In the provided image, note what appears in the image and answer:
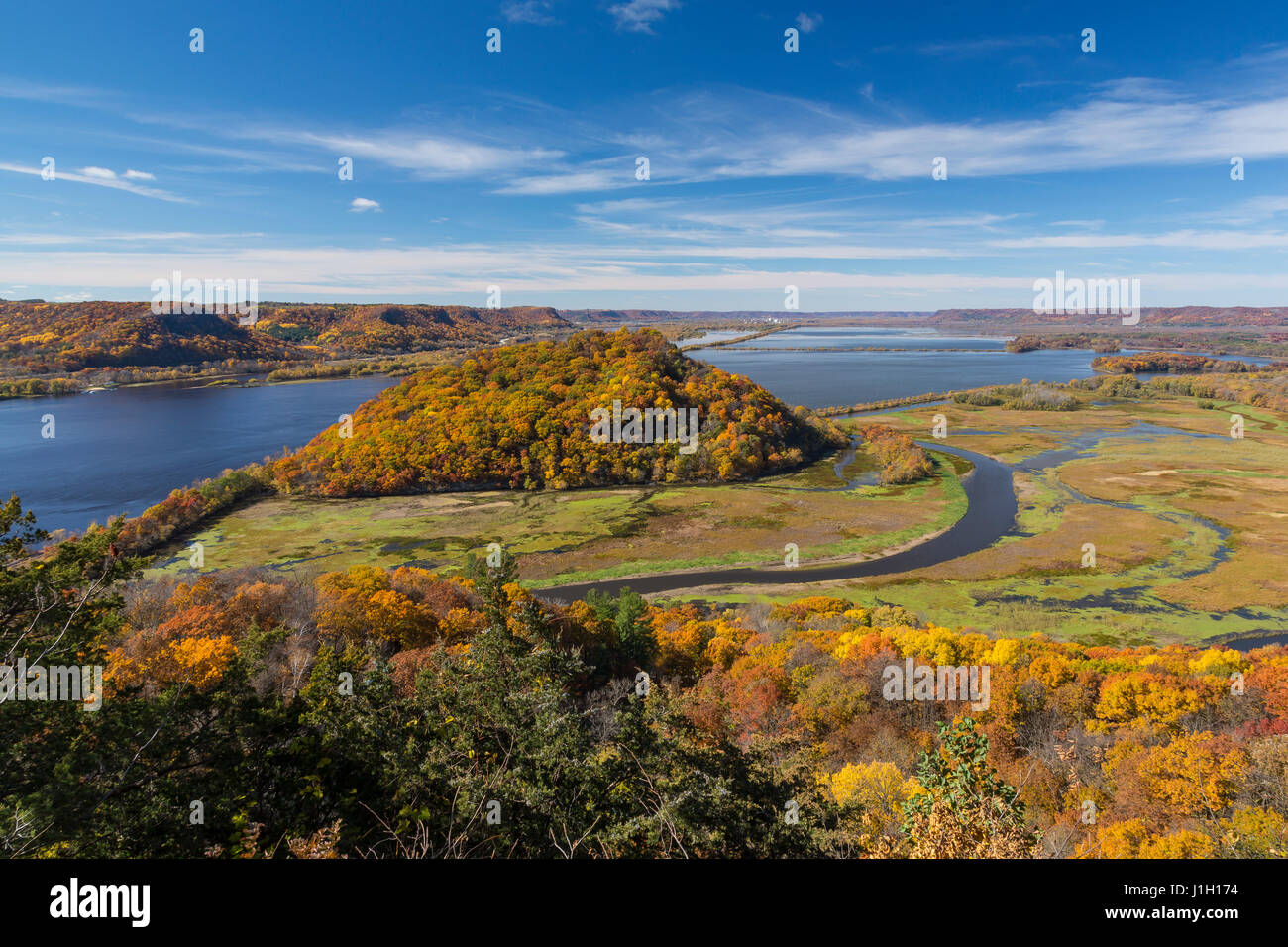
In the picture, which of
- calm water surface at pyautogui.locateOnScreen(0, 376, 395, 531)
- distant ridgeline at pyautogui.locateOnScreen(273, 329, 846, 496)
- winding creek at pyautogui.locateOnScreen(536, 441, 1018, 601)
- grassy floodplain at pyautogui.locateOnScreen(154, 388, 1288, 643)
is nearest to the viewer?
grassy floodplain at pyautogui.locateOnScreen(154, 388, 1288, 643)

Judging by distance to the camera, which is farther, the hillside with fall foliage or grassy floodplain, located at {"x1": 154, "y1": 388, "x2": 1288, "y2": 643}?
grassy floodplain, located at {"x1": 154, "y1": 388, "x2": 1288, "y2": 643}

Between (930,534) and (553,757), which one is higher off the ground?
(553,757)

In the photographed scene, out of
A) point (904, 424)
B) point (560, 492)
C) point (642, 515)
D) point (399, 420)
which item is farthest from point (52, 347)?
point (904, 424)

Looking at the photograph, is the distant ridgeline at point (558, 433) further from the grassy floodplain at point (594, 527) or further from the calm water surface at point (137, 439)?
the calm water surface at point (137, 439)

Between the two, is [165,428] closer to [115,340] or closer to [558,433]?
[558,433]

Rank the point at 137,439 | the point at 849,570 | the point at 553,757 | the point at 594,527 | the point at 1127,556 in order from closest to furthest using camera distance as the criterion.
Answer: the point at 553,757, the point at 1127,556, the point at 849,570, the point at 594,527, the point at 137,439

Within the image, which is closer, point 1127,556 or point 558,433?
point 1127,556

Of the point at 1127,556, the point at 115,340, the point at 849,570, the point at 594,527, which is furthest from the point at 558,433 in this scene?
the point at 115,340

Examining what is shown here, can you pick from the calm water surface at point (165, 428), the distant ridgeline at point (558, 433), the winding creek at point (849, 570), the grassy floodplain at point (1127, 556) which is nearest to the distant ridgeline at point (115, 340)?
the calm water surface at point (165, 428)

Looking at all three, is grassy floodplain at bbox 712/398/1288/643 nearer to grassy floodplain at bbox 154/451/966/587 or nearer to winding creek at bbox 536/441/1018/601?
winding creek at bbox 536/441/1018/601

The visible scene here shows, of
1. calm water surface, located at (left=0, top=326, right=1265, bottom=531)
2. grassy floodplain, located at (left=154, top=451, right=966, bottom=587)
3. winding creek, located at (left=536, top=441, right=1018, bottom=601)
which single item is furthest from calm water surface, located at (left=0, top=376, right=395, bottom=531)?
winding creek, located at (left=536, top=441, right=1018, bottom=601)
